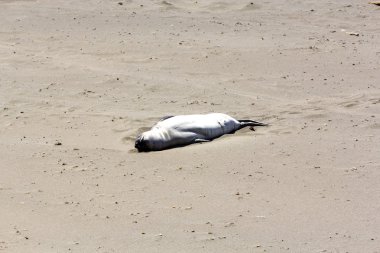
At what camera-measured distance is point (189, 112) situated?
994 centimetres

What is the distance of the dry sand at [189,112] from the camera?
6.75 metres

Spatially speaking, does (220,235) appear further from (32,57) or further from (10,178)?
(32,57)

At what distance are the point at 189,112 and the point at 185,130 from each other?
1.01m

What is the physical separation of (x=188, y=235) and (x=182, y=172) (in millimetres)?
1467

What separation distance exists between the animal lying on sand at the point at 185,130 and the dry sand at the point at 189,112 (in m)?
0.13

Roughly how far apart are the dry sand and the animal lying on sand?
0.13 m

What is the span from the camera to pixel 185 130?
352 inches

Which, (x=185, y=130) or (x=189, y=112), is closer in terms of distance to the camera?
(x=185, y=130)

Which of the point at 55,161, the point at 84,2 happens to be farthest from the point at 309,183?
the point at 84,2

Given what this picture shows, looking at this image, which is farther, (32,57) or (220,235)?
(32,57)

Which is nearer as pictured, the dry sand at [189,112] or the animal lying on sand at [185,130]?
the dry sand at [189,112]

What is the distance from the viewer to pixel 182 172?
316 inches

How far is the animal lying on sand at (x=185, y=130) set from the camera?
8.67 m

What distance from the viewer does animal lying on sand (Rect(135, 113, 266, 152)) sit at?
28.5 ft
